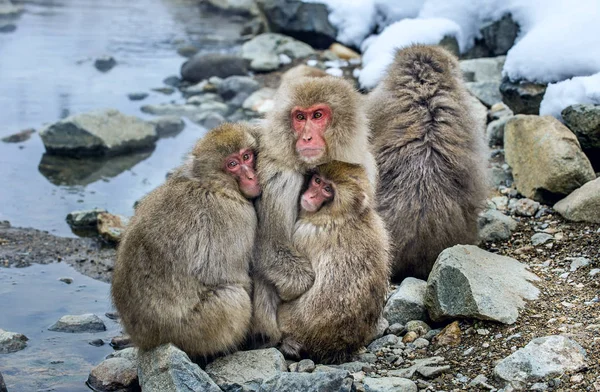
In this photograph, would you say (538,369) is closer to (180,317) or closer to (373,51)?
(180,317)

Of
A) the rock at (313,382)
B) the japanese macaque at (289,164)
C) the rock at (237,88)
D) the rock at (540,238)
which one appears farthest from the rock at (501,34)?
the rock at (313,382)

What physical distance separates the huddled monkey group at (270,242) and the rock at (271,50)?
6651mm

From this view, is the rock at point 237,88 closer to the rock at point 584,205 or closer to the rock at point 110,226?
the rock at point 110,226

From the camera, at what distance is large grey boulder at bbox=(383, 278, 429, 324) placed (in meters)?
4.55

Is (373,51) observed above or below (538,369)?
above

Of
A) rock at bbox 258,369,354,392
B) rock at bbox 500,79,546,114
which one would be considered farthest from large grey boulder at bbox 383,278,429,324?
rock at bbox 500,79,546,114

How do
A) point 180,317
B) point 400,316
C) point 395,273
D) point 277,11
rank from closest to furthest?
point 180,317
point 400,316
point 395,273
point 277,11

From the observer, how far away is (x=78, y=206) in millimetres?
7203

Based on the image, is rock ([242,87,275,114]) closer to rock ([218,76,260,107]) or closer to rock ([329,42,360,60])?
rock ([218,76,260,107])

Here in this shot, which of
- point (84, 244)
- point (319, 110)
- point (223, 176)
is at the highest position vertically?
point (319, 110)

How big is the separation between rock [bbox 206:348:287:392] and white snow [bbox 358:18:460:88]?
5074 mm

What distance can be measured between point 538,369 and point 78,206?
467 centimetres

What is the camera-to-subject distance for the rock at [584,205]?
206 inches

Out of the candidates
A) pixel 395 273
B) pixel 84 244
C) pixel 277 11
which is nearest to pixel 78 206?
pixel 84 244
